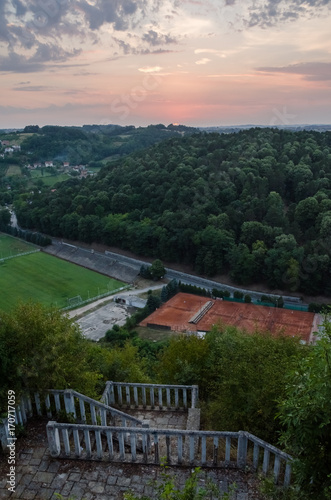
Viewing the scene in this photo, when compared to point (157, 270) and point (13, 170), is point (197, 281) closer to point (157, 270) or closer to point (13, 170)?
point (157, 270)

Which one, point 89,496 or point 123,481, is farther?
point 123,481

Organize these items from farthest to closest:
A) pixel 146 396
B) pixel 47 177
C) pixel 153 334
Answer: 1. pixel 47 177
2. pixel 153 334
3. pixel 146 396

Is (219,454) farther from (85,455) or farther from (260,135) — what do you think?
(260,135)

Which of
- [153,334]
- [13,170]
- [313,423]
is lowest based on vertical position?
[153,334]

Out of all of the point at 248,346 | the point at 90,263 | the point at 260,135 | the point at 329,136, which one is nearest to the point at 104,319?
the point at 90,263

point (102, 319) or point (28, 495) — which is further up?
point (28, 495)

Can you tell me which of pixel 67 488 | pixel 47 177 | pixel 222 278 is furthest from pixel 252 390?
pixel 47 177

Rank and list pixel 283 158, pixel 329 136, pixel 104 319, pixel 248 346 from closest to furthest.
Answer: pixel 248 346 < pixel 104 319 < pixel 283 158 < pixel 329 136
